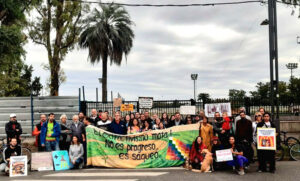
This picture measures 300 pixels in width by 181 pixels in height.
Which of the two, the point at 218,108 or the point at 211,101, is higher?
the point at 211,101

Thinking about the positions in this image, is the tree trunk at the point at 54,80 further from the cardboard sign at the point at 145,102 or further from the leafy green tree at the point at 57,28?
the cardboard sign at the point at 145,102

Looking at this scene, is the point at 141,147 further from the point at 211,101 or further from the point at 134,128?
the point at 211,101

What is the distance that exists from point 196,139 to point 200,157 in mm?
584

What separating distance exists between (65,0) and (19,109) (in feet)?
23.1

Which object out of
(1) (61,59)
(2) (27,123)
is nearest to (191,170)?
(2) (27,123)

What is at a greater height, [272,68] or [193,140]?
[272,68]

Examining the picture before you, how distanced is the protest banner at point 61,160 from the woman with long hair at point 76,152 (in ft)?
0.69

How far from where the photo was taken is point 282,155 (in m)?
11.3

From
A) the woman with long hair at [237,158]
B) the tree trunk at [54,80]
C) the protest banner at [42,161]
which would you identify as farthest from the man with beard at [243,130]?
the tree trunk at [54,80]

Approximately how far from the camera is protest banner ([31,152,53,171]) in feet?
34.2

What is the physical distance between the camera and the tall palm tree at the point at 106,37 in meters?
26.6

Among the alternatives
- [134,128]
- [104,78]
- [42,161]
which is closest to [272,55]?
[134,128]

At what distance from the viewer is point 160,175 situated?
9.16 m

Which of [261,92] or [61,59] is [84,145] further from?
[261,92]
